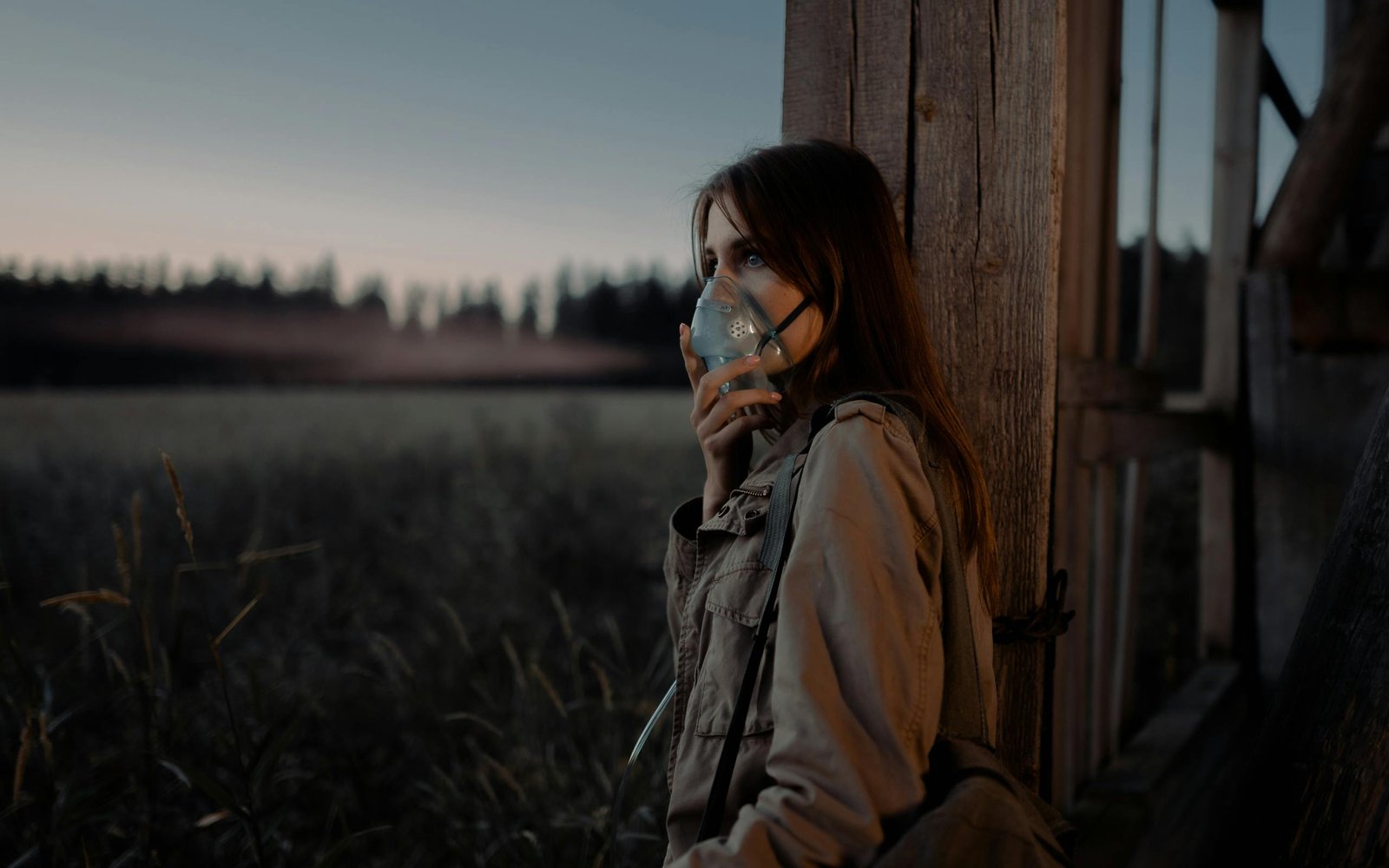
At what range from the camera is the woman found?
0.85 meters

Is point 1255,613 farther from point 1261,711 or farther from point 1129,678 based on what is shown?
point 1129,678

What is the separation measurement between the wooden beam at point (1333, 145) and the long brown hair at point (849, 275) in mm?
2847

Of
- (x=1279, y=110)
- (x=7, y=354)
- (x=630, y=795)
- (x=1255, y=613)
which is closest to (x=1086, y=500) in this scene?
(x=630, y=795)

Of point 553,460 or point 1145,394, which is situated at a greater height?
point 1145,394

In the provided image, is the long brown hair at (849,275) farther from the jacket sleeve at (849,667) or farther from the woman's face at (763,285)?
the jacket sleeve at (849,667)

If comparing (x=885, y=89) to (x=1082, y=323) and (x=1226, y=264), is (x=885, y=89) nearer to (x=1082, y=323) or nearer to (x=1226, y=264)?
(x=1082, y=323)

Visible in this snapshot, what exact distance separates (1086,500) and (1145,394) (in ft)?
2.36

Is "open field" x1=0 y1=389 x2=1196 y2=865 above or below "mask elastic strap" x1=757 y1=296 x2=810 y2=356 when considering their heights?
below

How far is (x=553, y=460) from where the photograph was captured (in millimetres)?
9898

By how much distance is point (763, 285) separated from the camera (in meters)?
1.21

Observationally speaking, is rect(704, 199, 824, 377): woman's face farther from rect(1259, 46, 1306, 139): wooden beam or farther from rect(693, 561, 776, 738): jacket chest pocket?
rect(1259, 46, 1306, 139): wooden beam

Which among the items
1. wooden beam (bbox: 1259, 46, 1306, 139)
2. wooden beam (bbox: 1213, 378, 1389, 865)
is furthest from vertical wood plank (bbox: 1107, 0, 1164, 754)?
wooden beam (bbox: 1213, 378, 1389, 865)

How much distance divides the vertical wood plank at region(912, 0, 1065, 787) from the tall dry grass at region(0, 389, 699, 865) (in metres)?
1.22

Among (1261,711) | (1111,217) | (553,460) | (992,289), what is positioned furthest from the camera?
(553,460)
